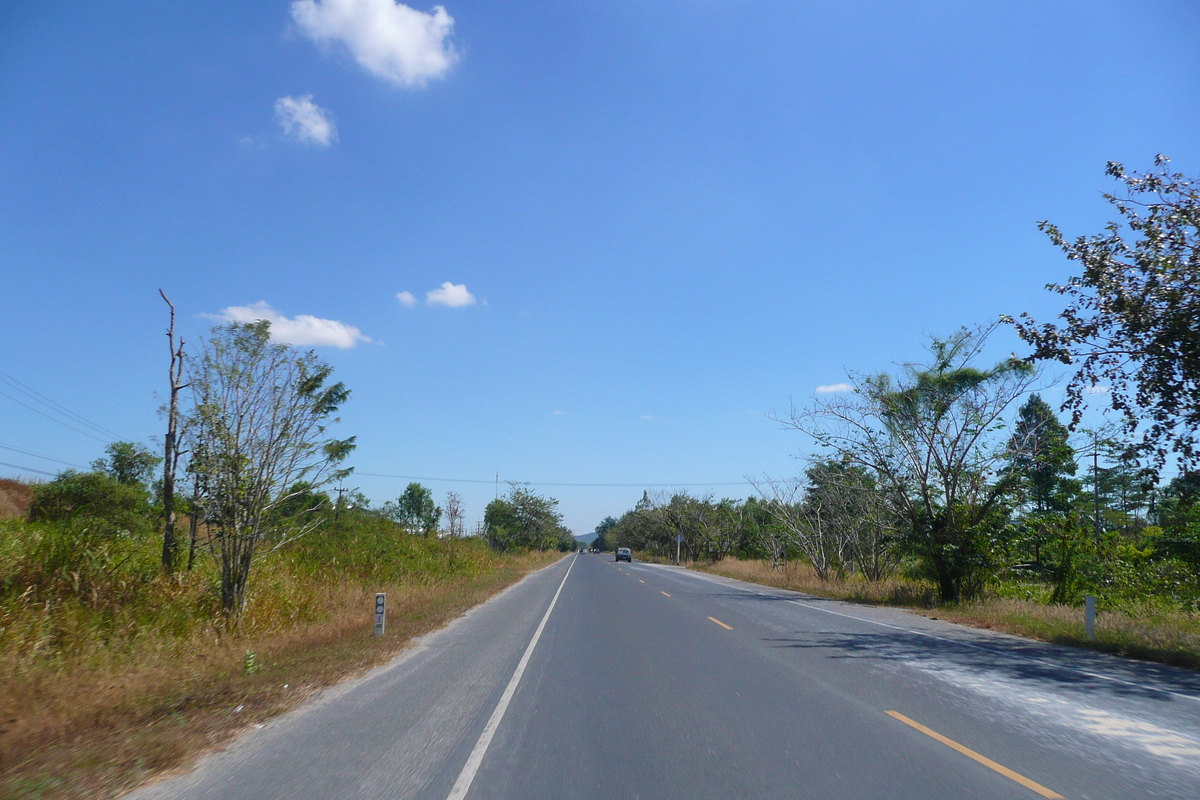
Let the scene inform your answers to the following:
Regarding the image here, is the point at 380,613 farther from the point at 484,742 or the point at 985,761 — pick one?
the point at 985,761

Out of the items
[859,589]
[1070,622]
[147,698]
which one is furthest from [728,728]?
[859,589]

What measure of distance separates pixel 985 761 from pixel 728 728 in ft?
7.38

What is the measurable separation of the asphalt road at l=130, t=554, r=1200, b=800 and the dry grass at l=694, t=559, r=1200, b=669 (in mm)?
976

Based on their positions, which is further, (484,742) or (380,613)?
(380,613)

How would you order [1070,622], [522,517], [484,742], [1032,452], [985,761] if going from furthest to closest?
[522,517] < [1032,452] < [1070,622] < [484,742] < [985,761]

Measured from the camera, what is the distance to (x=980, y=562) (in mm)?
23422

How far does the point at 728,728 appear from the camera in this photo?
23.9 ft

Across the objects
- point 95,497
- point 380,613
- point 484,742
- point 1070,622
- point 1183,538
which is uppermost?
point 95,497

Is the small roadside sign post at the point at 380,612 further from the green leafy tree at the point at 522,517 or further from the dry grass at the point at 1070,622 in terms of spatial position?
the green leafy tree at the point at 522,517

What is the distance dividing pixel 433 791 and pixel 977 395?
75.7 ft

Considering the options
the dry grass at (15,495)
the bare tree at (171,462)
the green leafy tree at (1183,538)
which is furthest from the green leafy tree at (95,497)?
the green leafy tree at (1183,538)

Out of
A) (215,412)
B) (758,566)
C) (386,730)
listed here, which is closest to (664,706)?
(386,730)

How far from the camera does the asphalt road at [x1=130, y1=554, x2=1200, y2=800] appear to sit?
557 centimetres

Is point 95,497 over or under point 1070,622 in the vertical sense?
over
